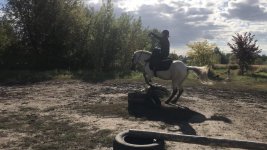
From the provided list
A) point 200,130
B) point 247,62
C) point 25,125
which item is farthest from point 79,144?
point 247,62

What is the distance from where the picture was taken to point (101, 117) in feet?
40.3

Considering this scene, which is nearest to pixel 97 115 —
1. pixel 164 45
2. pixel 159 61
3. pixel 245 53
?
pixel 159 61

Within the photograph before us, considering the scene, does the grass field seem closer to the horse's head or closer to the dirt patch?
the dirt patch

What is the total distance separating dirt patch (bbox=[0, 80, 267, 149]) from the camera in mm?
9641

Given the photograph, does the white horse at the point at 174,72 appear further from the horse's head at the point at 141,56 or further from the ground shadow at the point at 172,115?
the ground shadow at the point at 172,115

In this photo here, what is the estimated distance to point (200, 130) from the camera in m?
10.9

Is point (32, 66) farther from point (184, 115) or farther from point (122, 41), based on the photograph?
point (184, 115)

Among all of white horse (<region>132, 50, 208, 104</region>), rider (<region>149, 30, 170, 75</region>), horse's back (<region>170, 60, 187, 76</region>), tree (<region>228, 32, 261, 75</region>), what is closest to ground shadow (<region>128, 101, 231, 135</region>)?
white horse (<region>132, 50, 208, 104</region>)

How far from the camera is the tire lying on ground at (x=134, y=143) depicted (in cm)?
721

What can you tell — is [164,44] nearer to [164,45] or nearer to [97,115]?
[164,45]

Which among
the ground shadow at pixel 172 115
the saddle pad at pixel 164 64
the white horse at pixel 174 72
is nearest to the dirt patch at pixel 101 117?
the ground shadow at pixel 172 115

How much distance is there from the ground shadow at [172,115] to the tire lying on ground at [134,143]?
11.3ft

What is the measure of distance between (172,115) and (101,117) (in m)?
2.32

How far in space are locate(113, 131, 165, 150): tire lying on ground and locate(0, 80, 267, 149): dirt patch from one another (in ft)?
3.80
